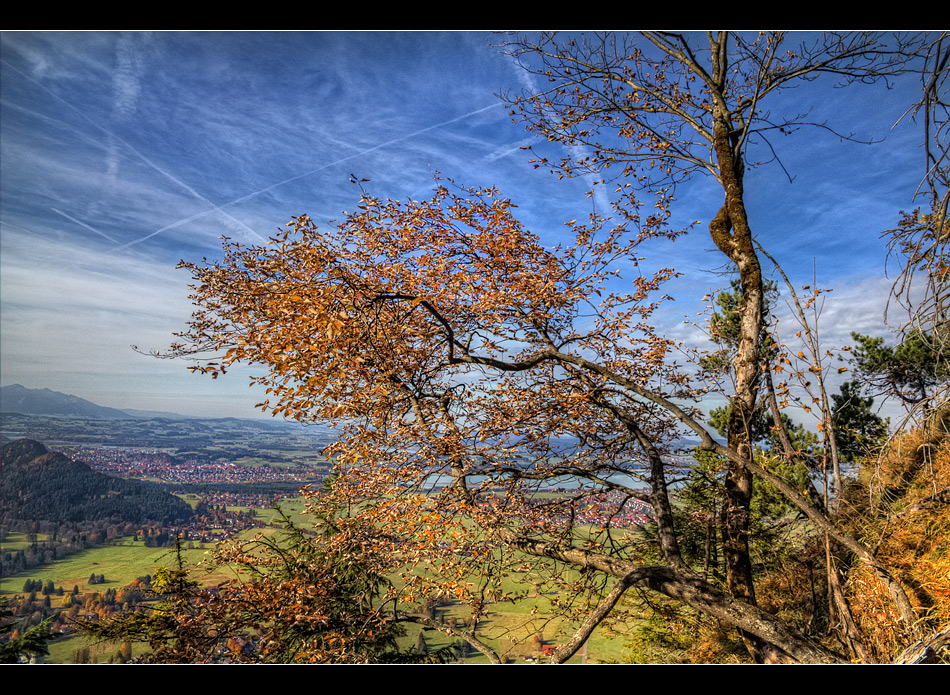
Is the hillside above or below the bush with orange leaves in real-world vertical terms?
below

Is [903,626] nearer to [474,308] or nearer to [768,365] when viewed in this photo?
[768,365]

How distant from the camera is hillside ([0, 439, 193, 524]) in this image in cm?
997

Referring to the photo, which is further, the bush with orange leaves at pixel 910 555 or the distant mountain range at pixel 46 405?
the distant mountain range at pixel 46 405

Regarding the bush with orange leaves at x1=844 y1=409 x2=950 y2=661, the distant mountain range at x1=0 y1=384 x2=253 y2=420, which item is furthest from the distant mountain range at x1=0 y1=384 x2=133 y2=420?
the bush with orange leaves at x1=844 y1=409 x2=950 y2=661

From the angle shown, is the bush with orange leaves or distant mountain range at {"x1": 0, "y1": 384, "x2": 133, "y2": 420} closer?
the bush with orange leaves

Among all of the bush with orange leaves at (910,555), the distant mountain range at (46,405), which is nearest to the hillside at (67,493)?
the distant mountain range at (46,405)

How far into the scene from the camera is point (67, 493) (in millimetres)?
10875

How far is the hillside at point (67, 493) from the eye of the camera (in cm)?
997

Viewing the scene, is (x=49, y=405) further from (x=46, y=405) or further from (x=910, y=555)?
(x=910, y=555)

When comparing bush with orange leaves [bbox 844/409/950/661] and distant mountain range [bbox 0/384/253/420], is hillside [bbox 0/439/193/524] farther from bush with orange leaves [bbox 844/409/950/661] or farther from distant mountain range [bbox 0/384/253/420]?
bush with orange leaves [bbox 844/409/950/661]

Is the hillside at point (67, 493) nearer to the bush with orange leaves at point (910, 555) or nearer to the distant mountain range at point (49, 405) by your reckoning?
the distant mountain range at point (49, 405)

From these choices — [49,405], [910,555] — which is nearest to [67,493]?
[49,405]

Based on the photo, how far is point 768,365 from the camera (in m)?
5.10
